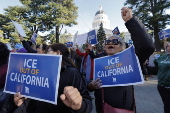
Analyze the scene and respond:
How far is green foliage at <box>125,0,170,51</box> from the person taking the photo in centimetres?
2100

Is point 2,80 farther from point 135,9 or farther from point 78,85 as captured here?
point 135,9

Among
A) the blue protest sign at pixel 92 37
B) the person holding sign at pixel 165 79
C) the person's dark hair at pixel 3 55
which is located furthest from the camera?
the blue protest sign at pixel 92 37

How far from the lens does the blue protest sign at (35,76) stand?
1.13 meters

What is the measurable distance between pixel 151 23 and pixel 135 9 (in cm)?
346

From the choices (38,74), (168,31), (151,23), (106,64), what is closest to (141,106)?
(106,64)

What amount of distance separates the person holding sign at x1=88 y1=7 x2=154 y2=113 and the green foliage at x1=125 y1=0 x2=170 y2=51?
73.6ft

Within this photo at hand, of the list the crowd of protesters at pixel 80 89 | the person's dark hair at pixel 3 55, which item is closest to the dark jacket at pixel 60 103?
the crowd of protesters at pixel 80 89

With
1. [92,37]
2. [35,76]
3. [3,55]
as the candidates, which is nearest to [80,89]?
[35,76]

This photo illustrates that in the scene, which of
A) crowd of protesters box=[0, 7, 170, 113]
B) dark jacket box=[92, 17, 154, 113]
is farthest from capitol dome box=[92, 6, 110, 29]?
dark jacket box=[92, 17, 154, 113]

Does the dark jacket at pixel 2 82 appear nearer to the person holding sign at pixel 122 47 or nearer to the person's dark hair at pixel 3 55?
the person's dark hair at pixel 3 55

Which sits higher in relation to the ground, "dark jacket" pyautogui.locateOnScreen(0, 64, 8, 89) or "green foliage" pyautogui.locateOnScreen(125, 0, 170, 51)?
"green foliage" pyautogui.locateOnScreen(125, 0, 170, 51)

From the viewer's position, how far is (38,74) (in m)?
1.23

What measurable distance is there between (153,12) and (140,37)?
23.7m

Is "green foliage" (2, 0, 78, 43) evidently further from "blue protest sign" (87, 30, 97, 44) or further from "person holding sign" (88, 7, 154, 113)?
"person holding sign" (88, 7, 154, 113)
